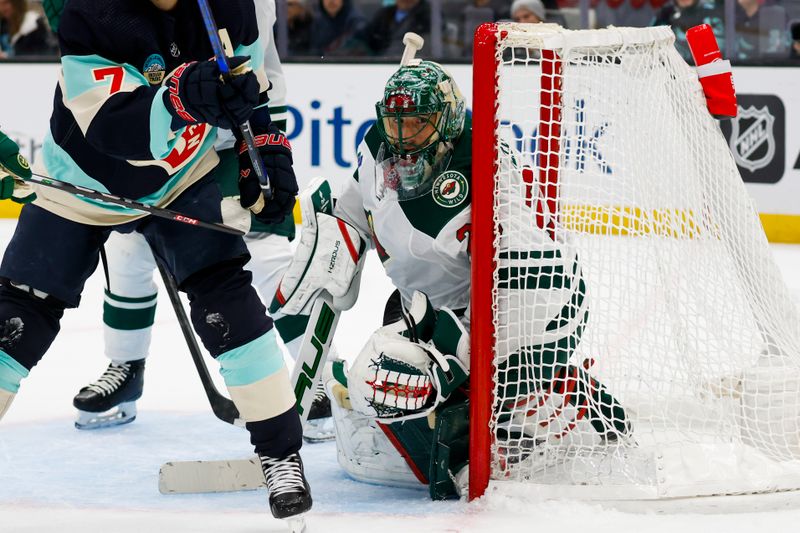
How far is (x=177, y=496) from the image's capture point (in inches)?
94.7

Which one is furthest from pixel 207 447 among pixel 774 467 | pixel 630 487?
pixel 774 467

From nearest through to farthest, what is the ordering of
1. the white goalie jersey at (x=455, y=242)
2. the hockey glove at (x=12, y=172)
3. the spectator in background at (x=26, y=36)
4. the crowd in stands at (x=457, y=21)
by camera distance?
1. the hockey glove at (x=12, y=172)
2. the white goalie jersey at (x=455, y=242)
3. the crowd in stands at (x=457, y=21)
4. the spectator in background at (x=26, y=36)

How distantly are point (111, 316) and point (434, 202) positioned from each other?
1029 mm

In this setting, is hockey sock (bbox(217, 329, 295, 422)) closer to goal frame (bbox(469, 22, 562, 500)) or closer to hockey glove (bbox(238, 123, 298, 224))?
hockey glove (bbox(238, 123, 298, 224))

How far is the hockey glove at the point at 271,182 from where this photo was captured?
219cm

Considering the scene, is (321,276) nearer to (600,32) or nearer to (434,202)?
(434,202)

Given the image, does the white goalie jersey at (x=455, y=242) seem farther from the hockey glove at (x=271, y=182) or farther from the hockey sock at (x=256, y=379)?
the hockey sock at (x=256, y=379)

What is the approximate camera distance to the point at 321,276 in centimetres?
245

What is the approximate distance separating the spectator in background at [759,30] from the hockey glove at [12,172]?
3.87 metres

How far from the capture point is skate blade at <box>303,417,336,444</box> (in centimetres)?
280

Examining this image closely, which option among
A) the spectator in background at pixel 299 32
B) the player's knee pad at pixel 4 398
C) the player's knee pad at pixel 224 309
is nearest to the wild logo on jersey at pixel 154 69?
the player's knee pad at pixel 224 309

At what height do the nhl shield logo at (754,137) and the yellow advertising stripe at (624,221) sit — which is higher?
the yellow advertising stripe at (624,221)

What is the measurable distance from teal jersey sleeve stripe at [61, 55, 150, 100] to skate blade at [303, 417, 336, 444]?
1.05 m

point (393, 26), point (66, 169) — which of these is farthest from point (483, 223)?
point (393, 26)
